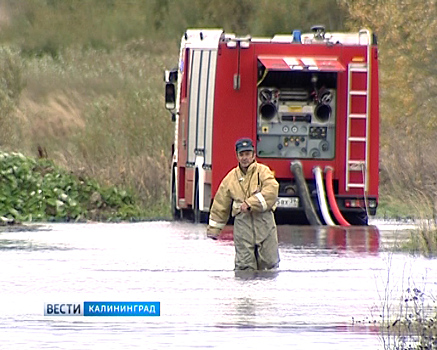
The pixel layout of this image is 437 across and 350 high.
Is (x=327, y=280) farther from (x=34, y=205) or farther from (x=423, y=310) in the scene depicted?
(x=34, y=205)

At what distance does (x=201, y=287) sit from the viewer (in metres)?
15.6

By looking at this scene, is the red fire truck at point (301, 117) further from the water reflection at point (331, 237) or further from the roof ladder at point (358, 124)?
the water reflection at point (331, 237)

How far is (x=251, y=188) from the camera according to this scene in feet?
55.0

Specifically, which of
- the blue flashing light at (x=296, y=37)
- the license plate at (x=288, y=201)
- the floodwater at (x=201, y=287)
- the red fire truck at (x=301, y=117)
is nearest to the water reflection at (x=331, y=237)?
the floodwater at (x=201, y=287)

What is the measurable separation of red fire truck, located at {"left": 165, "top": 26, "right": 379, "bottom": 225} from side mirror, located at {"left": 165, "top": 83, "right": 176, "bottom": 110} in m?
2.34

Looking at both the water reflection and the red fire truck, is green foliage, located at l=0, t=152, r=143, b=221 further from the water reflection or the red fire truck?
the water reflection

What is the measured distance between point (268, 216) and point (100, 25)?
122 ft

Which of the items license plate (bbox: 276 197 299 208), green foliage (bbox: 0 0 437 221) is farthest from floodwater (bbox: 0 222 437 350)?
green foliage (bbox: 0 0 437 221)

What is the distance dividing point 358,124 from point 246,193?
26.2ft

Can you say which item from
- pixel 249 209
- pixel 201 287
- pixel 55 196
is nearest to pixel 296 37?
pixel 55 196

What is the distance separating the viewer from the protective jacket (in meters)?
16.7

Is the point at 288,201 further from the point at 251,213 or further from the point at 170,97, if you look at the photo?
the point at 251,213

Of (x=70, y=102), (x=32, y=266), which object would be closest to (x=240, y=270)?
(x=32, y=266)

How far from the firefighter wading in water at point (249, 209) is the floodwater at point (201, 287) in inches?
10.0
